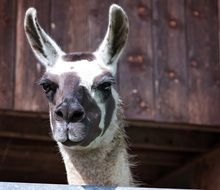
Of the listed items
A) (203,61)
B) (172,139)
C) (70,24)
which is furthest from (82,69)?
(172,139)

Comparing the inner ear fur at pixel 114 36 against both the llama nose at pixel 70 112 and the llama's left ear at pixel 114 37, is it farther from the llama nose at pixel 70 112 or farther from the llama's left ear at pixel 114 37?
the llama nose at pixel 70 112

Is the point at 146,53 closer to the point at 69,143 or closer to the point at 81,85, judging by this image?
the point at 81,85

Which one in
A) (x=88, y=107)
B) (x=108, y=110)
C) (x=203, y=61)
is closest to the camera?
(x=88, y=107)

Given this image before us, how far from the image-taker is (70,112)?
184 inches

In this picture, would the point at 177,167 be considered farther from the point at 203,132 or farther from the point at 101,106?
the point at 101,106

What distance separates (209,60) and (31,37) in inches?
97.8

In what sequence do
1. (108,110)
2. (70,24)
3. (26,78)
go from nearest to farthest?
(108,110)
(26,78)
(70,24)

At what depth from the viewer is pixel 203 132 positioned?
8.11 meters

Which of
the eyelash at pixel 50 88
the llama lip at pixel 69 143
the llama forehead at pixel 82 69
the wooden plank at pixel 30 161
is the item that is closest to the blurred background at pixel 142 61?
the wooden plank at pixel 30 161

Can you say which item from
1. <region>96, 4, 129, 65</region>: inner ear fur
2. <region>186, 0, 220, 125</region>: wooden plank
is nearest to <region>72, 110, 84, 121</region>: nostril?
<region>96, 4, 129, 65</region>: inner ear fur

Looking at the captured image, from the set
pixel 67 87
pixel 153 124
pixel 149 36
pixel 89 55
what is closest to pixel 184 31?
pixel 149 36

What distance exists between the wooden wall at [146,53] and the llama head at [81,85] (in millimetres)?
1522

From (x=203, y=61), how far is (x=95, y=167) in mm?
2628

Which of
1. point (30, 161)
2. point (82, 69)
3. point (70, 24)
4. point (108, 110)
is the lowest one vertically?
point (30, 161)
